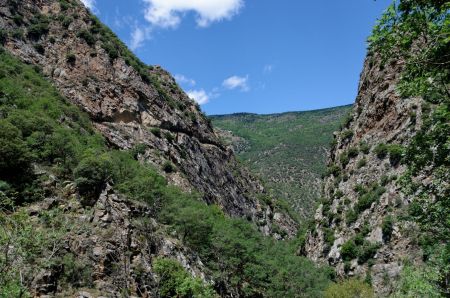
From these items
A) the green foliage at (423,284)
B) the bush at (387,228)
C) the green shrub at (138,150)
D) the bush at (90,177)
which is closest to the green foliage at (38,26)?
the green shrub at (138,150)

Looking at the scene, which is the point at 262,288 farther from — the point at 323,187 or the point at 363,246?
the point at 323,187

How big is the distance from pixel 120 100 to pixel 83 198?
3924 centimetres

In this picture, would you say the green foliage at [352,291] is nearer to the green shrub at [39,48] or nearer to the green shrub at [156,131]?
the green shrub at [156,131]

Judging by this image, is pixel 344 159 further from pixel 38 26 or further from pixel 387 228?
pixel 38 26

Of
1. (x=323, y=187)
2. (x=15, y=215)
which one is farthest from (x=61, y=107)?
(x=323, y=187)

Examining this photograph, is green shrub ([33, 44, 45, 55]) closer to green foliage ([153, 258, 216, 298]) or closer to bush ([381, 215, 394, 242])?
green foliage ([153, 258, 216, 298])

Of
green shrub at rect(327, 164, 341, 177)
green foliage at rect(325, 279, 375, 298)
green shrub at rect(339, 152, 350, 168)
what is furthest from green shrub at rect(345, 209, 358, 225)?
green foliage at rect(325, 279, 375, 298)

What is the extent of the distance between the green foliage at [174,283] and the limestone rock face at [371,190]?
28.0 metres

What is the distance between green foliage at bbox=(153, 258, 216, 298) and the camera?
1214 inches

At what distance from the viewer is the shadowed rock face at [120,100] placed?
217ft

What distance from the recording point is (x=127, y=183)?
140 feet

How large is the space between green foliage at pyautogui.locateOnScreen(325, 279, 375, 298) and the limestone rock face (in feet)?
9.82

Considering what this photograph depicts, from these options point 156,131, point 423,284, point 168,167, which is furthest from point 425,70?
point 156,131

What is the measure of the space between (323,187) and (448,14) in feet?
241
